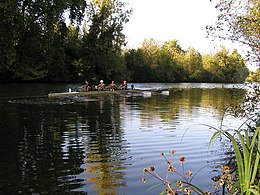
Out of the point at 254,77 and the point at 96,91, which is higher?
the point at 254,77

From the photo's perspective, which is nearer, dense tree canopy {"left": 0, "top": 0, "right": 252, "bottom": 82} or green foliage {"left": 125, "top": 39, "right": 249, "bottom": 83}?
dense tree canopy {"left": 0, "top": 0, "right": 252, "bottom": 82}

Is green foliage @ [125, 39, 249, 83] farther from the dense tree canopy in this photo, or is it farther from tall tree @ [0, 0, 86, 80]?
tall tree @ [0, 0, 86, 80]

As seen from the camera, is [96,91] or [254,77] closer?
[254,77]

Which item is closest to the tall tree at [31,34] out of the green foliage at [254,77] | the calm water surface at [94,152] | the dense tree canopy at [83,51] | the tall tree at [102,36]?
the dense tree canopy at [83,51]

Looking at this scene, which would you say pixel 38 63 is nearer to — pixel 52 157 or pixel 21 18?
pixel 21 18

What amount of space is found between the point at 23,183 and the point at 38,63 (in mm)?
45209

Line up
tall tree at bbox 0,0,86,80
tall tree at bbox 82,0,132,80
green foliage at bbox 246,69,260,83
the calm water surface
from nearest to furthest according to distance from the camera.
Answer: the calm water surface, green foliage at bbox 246,69,260,83, tall tree at bbox 0,0,86,80, tall tree at bbox 82,0,132,80

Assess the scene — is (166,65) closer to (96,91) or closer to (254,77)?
(96,91)

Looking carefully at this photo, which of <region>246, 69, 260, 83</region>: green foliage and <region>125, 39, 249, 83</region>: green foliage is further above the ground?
<region>125, 39, 249, 83</region>: green foliage

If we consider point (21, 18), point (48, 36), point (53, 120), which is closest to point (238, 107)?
point (53, 120)

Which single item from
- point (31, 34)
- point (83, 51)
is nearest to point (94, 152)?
point (31, 34)

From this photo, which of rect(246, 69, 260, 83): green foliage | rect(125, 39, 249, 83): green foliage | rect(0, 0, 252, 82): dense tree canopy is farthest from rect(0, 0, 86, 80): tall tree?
rect(246, 69, 260, 83): green foliage

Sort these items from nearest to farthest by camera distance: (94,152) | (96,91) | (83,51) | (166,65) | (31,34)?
(94,152), (96,91), (31,34), (83,51), (166,65)

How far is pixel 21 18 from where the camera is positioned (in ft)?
127
